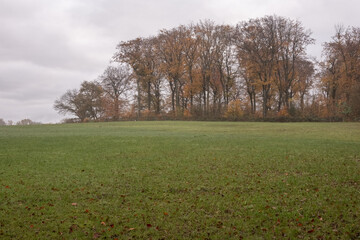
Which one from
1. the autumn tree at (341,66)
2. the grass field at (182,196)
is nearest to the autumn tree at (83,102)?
the autumn tree at (341,66)

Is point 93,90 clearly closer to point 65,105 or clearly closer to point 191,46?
point 65,105

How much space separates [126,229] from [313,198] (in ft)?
14.7

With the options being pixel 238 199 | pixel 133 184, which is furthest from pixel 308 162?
pixel 133 184

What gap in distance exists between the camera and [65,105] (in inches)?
2448

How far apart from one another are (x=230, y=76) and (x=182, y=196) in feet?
157

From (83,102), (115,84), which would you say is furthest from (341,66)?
(83,102)

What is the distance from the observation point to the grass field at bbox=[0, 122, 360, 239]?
5168 millimetres

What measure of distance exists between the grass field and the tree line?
3395cm

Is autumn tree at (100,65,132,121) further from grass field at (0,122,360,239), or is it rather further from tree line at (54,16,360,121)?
grass field at (0,122,360,239)

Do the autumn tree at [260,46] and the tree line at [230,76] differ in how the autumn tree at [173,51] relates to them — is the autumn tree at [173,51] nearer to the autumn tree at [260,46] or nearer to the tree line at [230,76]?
the tree line at [230,76]

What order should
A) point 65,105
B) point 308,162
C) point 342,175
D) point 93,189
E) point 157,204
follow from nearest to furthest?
point 157,204 < point 93,189 < point 342,175 < point 308,162 < point 65,105

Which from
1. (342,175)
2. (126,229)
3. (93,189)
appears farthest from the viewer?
(342,175)

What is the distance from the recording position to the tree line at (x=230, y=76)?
44.3 metres

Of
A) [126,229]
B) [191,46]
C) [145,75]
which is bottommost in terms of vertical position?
[126,229]
